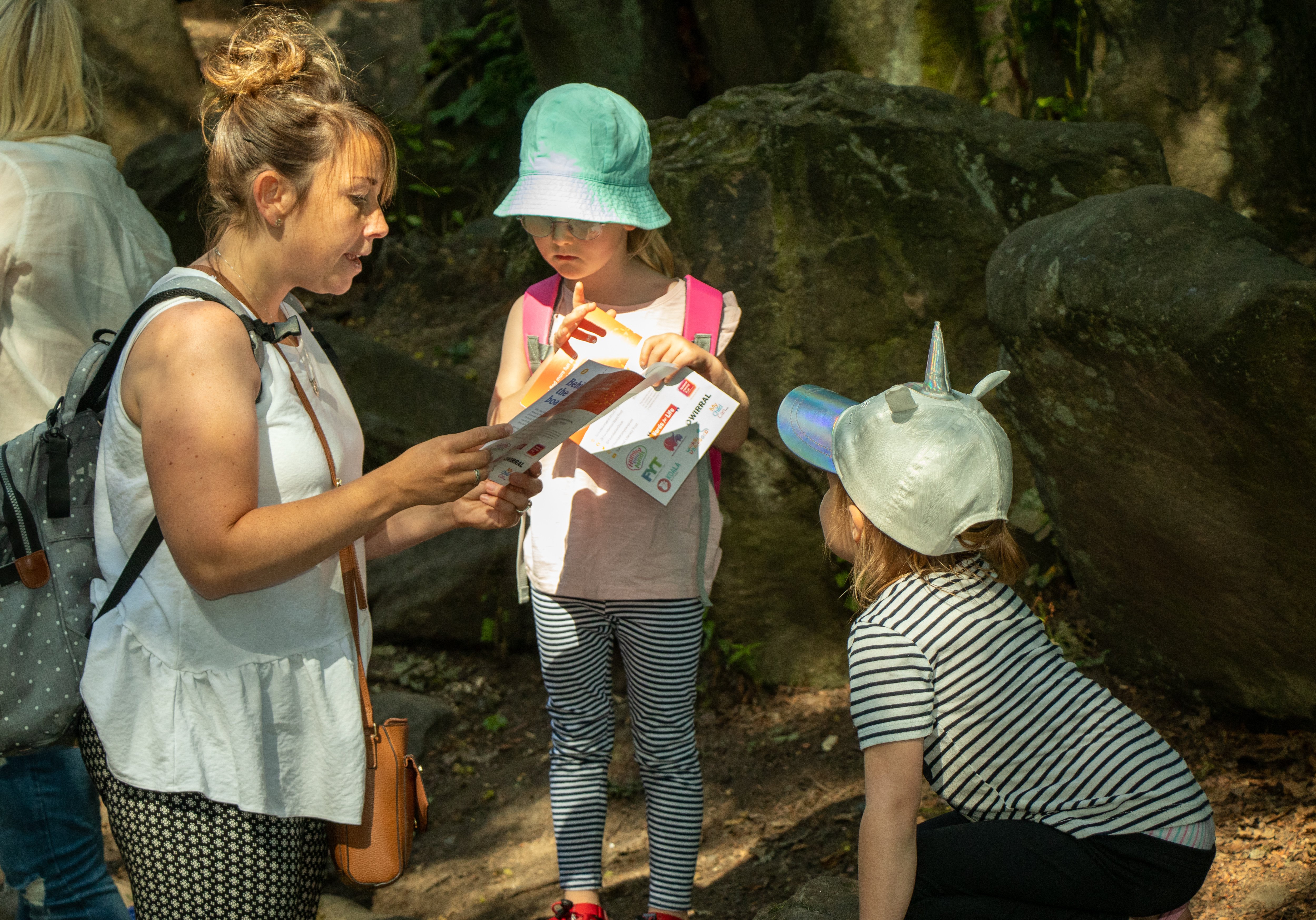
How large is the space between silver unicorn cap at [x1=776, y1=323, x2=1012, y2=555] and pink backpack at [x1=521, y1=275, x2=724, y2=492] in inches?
30.6

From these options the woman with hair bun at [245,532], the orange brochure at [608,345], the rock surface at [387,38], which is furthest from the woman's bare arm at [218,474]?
the rock surface at [387,38]

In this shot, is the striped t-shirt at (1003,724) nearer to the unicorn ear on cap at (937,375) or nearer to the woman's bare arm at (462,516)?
the unicorn ear on cap at (937,375)

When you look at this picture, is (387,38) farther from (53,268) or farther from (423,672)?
(53,268)

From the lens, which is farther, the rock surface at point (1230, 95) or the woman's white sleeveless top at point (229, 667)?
the rock surface at point (1230, 95)

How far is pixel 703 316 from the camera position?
2793 mm

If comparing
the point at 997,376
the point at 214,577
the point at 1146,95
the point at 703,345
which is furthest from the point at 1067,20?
the point at 214,577

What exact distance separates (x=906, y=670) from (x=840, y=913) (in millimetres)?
727

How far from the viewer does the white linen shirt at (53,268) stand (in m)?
2.62

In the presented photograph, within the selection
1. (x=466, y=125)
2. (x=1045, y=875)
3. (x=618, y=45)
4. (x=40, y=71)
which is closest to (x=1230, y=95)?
(x=618, y=45)

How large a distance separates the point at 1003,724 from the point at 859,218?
2.42 metres

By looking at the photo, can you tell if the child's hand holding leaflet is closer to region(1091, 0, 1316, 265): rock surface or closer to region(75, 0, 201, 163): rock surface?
region(1091, 0, 1316, 265): rock surface

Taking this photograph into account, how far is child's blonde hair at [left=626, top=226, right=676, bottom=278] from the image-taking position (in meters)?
2.89

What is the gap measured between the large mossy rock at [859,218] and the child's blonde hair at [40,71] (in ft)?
6.29

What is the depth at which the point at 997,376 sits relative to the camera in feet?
6.89
